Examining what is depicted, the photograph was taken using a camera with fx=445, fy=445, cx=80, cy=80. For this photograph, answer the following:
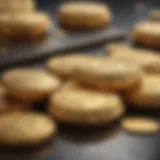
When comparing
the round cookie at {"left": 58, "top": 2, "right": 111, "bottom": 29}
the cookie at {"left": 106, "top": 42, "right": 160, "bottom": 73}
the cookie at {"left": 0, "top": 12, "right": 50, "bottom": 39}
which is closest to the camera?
the cookie at {"left": 106, "top": 42, "right": 160, "bottom": 73}

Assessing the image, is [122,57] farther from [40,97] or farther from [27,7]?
[27,7]

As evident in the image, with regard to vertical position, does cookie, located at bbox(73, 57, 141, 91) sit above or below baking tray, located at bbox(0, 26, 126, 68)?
below

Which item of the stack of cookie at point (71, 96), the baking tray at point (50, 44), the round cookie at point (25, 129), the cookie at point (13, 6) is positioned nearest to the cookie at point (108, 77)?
the stack of cookie at point (71, 96)

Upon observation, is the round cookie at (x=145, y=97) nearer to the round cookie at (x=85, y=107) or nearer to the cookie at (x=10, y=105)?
the round cookie at (x=85, y=107)

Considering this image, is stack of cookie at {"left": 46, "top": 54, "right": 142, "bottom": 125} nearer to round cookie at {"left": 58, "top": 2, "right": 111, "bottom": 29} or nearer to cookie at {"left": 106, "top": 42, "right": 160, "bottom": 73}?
cookie at {"left": 106, "top": 42, "right": 160, "bottom": 73}

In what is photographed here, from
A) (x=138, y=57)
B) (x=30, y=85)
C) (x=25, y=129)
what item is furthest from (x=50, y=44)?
(x=25, y=129)

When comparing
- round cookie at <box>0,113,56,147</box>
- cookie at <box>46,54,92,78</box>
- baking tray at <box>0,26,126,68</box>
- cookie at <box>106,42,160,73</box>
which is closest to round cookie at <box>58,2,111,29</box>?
baking tray at <box>0,26,126,68</box>
